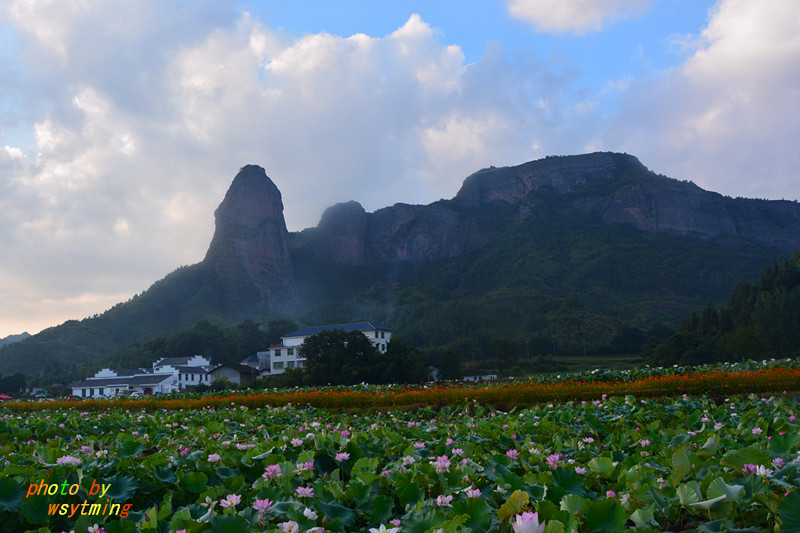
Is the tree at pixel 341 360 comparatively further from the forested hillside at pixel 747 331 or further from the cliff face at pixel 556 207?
the cliff face at pixel 556 207

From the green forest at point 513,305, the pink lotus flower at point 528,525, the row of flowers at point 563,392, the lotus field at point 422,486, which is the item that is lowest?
the row of flowers at point 563,392

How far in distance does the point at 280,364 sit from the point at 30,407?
1338 inches

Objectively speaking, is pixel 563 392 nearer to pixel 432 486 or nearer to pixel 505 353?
pixel 432 486

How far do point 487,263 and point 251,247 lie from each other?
150 feet

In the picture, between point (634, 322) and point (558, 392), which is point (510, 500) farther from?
point (634, 322)

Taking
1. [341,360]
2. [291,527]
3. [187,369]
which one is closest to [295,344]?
[187,369]

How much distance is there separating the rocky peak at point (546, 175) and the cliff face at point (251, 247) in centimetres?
4155

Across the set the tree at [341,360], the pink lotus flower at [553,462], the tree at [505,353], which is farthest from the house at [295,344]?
the pink lotus flower at [553,462]

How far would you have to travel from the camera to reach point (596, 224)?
10256 centimetres

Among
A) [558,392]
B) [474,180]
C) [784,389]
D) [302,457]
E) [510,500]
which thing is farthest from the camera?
[474,180]

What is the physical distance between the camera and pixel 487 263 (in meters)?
96.2

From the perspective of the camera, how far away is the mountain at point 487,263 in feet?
220

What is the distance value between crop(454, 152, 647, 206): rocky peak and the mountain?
382mm

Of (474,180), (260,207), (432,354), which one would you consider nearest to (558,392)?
(432,354)
